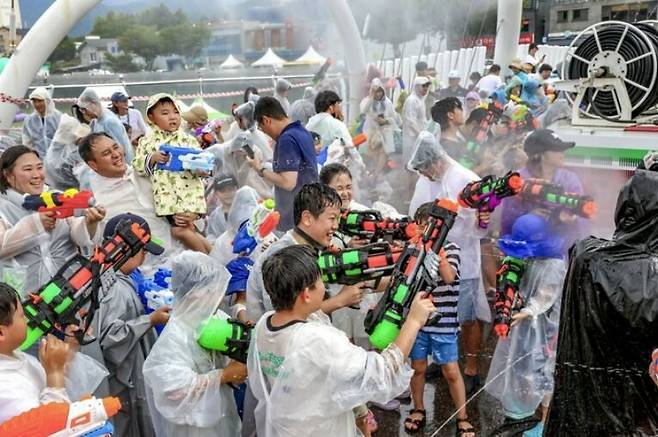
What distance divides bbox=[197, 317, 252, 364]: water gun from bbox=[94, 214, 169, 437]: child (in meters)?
0.45

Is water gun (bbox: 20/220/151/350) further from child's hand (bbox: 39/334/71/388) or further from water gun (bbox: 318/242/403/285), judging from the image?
water gun (bbox: 318/242/403/285)

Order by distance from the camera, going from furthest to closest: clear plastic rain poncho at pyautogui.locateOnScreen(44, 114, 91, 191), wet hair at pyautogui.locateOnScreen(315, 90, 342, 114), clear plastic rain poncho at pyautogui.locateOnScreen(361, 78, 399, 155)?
clear plastic rain poncho at pyautogui.locateOnScreen(361, 78, 399, 155) < wet hair at pyautogui.locateOnScreen(315, 90, 342, 114) < clear plastic rain poncho at pyautogui.locateOnScreen(44, 114, 91, 191)

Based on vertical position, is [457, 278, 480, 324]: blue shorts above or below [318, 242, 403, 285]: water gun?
below

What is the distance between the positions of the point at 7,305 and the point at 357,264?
136cm

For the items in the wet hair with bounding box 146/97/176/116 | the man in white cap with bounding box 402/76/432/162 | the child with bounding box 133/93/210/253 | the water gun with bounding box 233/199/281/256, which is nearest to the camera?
the water gun with bounding box 233/199/281/256

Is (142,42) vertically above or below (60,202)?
above

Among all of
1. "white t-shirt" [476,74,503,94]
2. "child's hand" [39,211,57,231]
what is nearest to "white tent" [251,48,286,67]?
"white t-shirt" [476,74,503,94]

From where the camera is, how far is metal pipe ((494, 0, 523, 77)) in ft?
47.0

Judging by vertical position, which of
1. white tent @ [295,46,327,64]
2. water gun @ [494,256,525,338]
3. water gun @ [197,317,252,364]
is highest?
white tent @ [295,46,327,64]

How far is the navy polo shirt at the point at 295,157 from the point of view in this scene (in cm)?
443

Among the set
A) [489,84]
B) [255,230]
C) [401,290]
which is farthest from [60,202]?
[489,84]

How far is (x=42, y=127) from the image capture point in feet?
26.8

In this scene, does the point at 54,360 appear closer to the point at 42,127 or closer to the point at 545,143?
the point at 545,143

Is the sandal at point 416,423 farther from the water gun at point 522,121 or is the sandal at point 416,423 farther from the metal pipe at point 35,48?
the metal pipe at point 35,48
